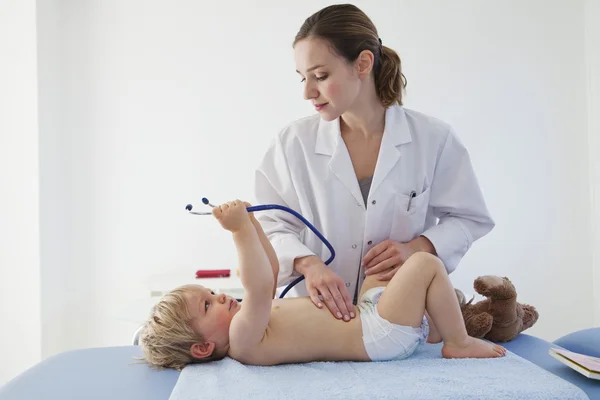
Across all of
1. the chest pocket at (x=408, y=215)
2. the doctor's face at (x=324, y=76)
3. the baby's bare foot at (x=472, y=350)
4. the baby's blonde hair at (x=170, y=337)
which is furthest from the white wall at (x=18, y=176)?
the baby's bare foot at (x=472, y=350)

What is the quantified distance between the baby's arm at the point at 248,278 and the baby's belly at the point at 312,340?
0.14 feet

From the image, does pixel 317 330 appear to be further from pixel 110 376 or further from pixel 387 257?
pixel 110 376

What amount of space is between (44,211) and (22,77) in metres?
0.66

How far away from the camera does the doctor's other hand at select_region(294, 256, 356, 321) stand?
5.22ft

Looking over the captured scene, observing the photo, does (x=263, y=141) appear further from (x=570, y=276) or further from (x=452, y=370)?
(x=452, y=370)

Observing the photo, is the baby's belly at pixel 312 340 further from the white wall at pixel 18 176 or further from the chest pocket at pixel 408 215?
the white wall at pixel 18 176

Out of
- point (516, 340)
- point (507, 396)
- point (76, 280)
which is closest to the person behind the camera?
point (507, 396)

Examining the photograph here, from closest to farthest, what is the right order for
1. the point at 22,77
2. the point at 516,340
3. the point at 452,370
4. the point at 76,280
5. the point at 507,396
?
the point at 507,396 < the point at 452,370 < the point at 516,340 < the point at 22,77 < the point at 76,280

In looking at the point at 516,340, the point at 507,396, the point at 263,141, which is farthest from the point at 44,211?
the point at 507,396

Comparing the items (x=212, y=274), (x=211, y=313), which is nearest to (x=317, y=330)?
(x=211, y=313)

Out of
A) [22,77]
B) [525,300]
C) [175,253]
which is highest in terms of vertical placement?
[22,77]

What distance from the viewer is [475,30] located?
138 inches

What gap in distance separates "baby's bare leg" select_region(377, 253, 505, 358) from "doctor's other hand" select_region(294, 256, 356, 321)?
0.30 ft

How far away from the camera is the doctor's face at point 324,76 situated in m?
1.74
